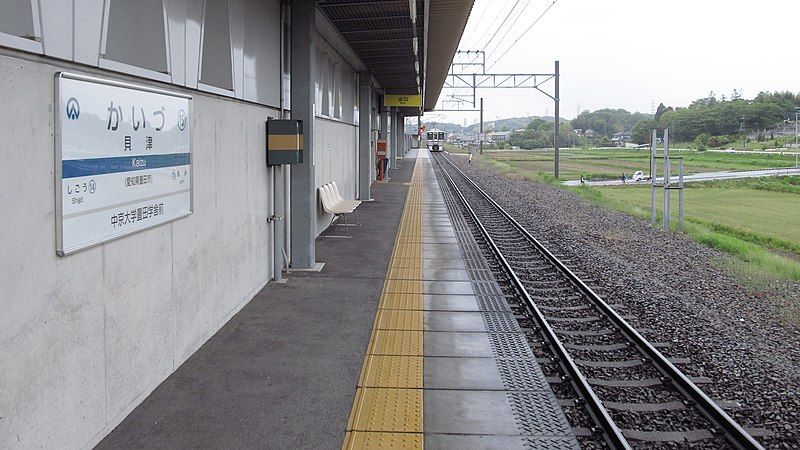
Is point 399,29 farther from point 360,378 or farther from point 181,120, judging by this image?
point 360,378

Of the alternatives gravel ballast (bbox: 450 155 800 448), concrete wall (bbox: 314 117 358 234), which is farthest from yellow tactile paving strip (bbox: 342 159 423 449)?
concrete wall (bbox: 314 117 358 234)

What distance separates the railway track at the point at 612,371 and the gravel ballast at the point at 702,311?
27cm

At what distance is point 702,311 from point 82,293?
21.5 ft

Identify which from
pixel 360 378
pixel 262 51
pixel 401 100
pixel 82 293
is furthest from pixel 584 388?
pixel 401 100

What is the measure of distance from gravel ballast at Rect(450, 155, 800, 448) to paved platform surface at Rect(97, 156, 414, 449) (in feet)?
9.25

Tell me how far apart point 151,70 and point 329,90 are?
9339mm

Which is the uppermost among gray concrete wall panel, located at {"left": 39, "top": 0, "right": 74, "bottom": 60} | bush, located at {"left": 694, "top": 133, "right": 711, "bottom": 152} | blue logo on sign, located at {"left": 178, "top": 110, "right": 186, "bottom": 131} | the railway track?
bush, located at {"left": 694, "top": 133, "right": 711, "bottom": 152}

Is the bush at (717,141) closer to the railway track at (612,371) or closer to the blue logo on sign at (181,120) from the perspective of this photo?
the railway track at (612,371)

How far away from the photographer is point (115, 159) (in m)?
4.07

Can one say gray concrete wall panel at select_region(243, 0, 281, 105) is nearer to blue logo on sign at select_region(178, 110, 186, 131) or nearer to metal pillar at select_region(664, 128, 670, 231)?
blue logo on sign at select_region(178, 110, 186, 131)

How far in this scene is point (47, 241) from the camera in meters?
3.36

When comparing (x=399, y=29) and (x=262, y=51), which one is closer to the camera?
(x=262, y=51)

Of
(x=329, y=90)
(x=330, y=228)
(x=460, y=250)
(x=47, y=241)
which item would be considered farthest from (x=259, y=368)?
(x=329, y=90)

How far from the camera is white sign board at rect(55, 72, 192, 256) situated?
3.52 meters
